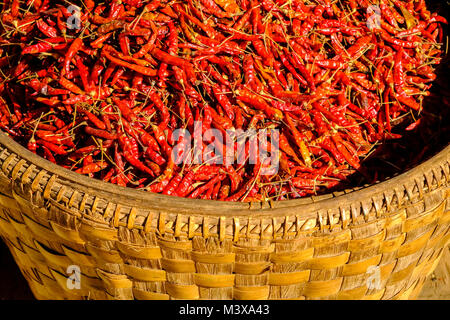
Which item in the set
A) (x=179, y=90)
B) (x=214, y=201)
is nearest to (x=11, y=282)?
(x=179, y=90)

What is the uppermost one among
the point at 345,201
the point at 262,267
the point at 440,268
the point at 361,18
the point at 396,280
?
the point at 361,18

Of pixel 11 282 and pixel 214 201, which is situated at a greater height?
pixel 214 201

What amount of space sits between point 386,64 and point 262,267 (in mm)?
1523

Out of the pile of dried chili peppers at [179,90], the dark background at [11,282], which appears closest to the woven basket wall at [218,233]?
the pile of dried chili peppers at [179,90]

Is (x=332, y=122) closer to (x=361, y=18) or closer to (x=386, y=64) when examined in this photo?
(x=386, y=64)

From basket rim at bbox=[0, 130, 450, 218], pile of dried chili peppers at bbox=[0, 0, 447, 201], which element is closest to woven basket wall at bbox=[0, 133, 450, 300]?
basket rim at bbox=[0, 130, 450, 218]

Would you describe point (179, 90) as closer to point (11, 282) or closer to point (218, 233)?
point (218, 233)

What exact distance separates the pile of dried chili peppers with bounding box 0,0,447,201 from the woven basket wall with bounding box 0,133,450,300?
412mm

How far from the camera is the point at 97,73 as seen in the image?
222cm

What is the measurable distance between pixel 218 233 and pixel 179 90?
898 mm

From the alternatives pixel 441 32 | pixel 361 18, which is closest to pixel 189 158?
pixel 361 18

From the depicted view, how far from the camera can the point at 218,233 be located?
1.64 m

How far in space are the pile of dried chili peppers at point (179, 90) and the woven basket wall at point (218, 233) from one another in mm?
412

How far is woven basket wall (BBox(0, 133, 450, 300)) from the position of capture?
1659 mm
